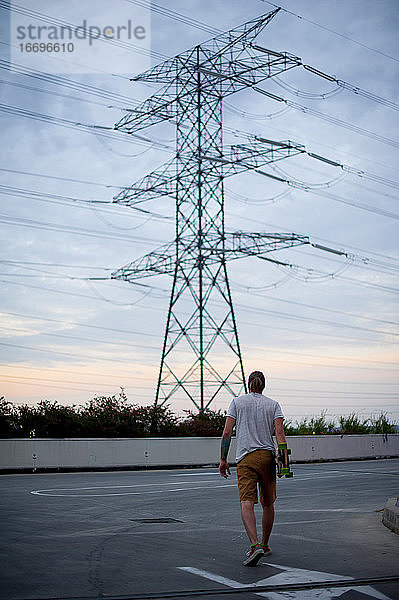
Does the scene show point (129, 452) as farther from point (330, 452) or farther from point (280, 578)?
point (280, 578)

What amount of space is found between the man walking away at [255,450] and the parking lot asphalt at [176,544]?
586 millimetres

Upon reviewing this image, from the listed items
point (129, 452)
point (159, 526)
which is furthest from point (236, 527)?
point (129, 452)

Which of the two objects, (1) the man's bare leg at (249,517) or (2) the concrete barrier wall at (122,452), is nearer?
(1) the man's bare leg at (249,517)

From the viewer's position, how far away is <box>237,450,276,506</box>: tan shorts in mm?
8453

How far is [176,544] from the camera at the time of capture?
9430 millimetres

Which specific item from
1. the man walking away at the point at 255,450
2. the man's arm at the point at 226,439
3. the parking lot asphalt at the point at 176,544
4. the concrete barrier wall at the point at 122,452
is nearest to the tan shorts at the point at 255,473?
the man walking away at the point at 255,450

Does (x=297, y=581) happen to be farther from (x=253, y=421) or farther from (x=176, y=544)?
(x=176, y=544)

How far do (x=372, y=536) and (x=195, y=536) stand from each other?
2.41 meters

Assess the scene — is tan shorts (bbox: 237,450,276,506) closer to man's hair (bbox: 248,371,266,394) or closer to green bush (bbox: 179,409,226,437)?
man's hair (bbox: 248,371,266,394)

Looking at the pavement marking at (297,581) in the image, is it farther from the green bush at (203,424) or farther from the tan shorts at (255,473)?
the green bush at (203,424)

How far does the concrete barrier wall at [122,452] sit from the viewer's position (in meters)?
27.6

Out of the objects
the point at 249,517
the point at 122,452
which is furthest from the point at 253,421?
the point at 122,452

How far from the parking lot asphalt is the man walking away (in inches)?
23.1

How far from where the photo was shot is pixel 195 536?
10.2m
